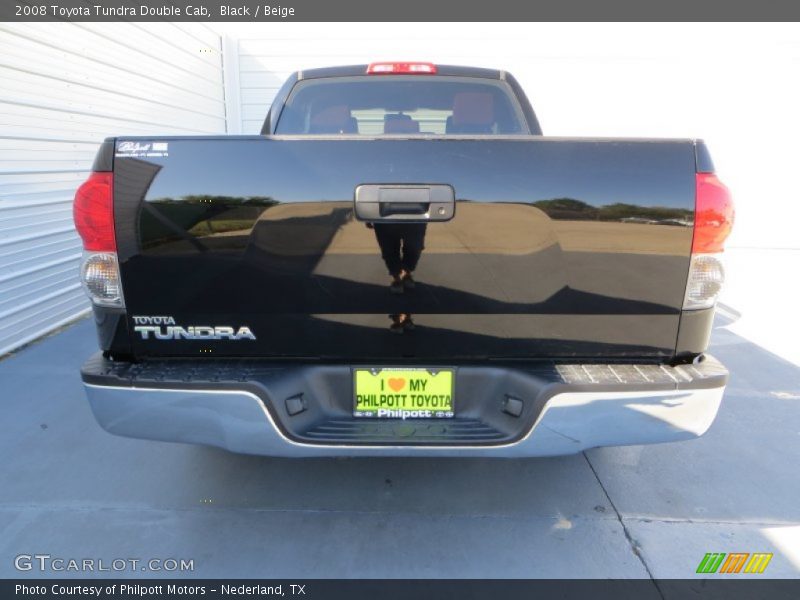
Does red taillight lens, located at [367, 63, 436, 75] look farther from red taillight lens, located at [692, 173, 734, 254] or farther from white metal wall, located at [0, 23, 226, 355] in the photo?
white metal wall, located at [0, 23, 226, 355]

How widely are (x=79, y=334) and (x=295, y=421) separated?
3.82 m

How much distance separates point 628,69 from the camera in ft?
25.6

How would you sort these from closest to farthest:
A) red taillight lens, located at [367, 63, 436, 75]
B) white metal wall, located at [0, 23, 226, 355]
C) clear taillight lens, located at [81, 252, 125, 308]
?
1. clear taillight lens, located at [81, 252, 125, 308]
2. red taillight lens, located at [367, 63, 436, 75]
3. white metal wall, located at [0, 23, 226, 355]

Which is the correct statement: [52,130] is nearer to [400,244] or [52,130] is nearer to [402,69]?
[402,69]

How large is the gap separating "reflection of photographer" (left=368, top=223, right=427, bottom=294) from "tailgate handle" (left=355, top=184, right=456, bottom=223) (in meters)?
0.03

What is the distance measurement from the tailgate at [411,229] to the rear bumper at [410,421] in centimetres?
22

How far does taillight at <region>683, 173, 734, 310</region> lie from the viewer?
170 centimetres

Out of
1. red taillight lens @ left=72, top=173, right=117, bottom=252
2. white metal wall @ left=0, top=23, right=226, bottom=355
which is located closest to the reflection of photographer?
red taillight lens @ left=72, top=173, right=117, bottom=252

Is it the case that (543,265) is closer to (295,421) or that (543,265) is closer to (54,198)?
(295,421)

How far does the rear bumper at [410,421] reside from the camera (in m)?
1.74

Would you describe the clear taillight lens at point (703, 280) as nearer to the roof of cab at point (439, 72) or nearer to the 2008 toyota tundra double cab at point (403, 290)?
the 2008 toyota tundra double cab at point (403, 290)

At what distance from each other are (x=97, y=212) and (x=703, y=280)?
7.09 ft

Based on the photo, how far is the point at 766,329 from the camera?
4.83m
